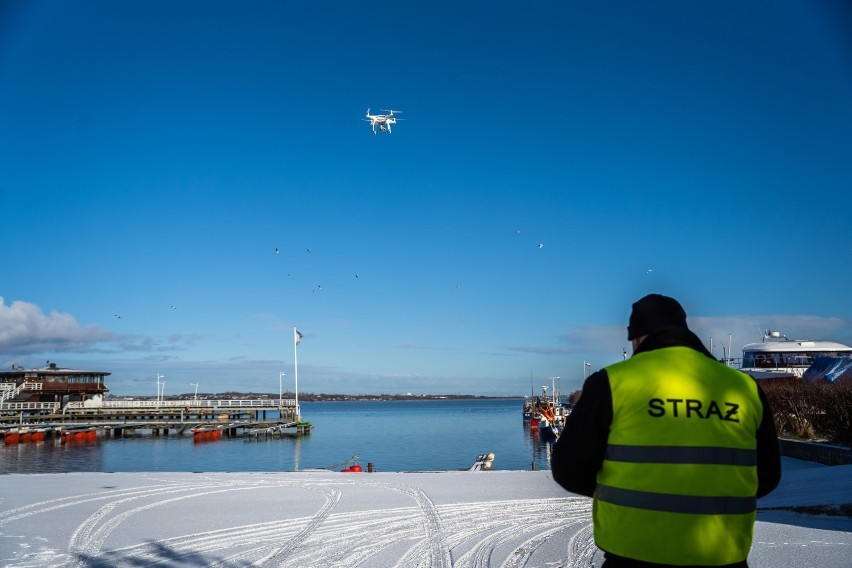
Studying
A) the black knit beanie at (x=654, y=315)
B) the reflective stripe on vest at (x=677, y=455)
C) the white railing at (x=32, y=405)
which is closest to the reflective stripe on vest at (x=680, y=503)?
the reflective stripe on vest at (x=677, y=455)

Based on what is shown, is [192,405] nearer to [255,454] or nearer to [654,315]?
[255,454]

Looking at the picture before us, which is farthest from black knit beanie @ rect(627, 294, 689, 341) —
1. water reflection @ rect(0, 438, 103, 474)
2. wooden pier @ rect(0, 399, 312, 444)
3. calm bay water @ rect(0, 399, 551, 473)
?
wooden pier @ rect(0, 399, 312, 444)

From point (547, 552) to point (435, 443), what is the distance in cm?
5899

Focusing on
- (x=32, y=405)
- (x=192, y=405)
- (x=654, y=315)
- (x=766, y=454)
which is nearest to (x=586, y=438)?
(x=654, y=315)

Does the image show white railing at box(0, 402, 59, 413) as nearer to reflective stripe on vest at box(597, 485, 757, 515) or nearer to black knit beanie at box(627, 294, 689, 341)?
black knit beanie at box(627, 294, 689, 341)

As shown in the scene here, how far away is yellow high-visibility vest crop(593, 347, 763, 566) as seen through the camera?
2.62 metres

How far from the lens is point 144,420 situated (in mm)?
67875

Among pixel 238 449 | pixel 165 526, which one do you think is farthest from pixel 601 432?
pixel 238 449

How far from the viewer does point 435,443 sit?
65062 millimetres

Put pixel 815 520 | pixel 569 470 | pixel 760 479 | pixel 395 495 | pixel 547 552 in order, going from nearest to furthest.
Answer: pixel 569 470, pixel 760 479, pixel 547 552, pixel 815 520, pixel 395 495

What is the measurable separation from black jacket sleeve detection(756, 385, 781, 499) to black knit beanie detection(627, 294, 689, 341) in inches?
17.3

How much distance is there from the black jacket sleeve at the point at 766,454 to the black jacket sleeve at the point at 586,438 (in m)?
0.68

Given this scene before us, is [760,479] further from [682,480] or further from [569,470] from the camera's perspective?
[569,470]

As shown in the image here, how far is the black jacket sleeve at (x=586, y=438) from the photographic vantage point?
2730mm
